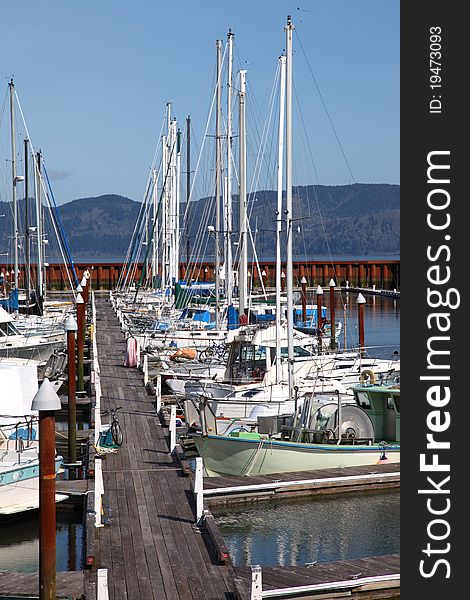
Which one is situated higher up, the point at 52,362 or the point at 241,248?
the point at 241,248

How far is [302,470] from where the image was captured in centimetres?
2220

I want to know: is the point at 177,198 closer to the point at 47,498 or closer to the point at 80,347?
the point at 80,347

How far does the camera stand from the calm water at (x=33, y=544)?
18453 mm

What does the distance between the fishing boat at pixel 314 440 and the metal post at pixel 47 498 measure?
30.5ft

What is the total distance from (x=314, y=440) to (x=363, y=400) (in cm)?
175

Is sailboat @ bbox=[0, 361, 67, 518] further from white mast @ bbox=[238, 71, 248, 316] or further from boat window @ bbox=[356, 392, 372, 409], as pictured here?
white mast @ bbox=[238, 71, 248, 316]

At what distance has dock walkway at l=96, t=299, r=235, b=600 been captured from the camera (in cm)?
1406

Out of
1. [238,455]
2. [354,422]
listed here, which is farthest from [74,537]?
[354,422]

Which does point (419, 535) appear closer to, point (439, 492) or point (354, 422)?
point (439, 492)

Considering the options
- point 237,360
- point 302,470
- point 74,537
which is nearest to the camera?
point 74,537

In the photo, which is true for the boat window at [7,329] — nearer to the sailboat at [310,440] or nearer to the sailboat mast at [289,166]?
the sailboat mast at [289,166]

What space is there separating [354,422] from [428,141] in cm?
1285

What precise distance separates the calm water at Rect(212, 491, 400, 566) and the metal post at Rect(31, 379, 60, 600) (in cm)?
583

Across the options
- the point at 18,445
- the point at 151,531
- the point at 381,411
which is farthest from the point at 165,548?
the point at 381,411
